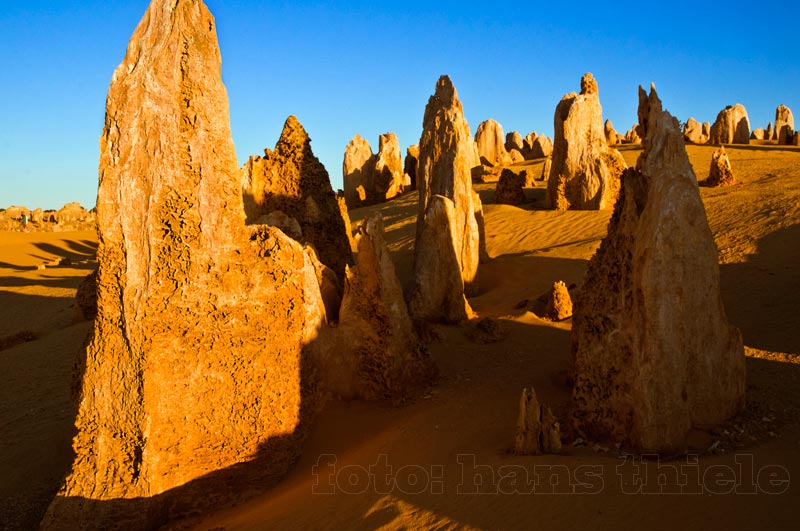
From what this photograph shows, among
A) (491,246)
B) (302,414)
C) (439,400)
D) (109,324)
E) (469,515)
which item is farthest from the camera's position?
(491,246)

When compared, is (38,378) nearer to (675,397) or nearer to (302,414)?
(302,414)

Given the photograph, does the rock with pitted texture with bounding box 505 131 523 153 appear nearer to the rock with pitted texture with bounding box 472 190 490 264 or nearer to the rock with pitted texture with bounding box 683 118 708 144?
the rock with pitted texture with bounding box 683 118 708 144

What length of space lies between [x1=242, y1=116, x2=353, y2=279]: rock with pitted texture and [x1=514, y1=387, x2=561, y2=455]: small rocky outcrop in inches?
174

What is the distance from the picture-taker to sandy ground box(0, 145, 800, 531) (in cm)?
409

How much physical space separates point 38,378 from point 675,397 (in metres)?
9.64

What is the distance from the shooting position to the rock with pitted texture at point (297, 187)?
8.84 metres

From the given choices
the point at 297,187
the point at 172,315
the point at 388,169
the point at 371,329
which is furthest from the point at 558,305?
the point at 388,169

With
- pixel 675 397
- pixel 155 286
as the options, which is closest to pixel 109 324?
pixel 155 286

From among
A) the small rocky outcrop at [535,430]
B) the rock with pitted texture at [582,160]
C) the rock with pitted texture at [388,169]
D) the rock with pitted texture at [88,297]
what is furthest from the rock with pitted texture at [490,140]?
the small rocky outcrop at [535,430]

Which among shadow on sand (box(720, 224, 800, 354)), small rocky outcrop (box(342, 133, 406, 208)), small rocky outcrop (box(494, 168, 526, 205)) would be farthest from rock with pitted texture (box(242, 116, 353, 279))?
small rocky outcrop (box(342, 133, 406, 208))

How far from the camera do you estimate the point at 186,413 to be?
5305 millimetres

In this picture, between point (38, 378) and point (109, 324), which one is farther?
point (38, 378)

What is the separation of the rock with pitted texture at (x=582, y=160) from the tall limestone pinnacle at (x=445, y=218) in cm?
561

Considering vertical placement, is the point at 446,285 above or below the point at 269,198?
below
